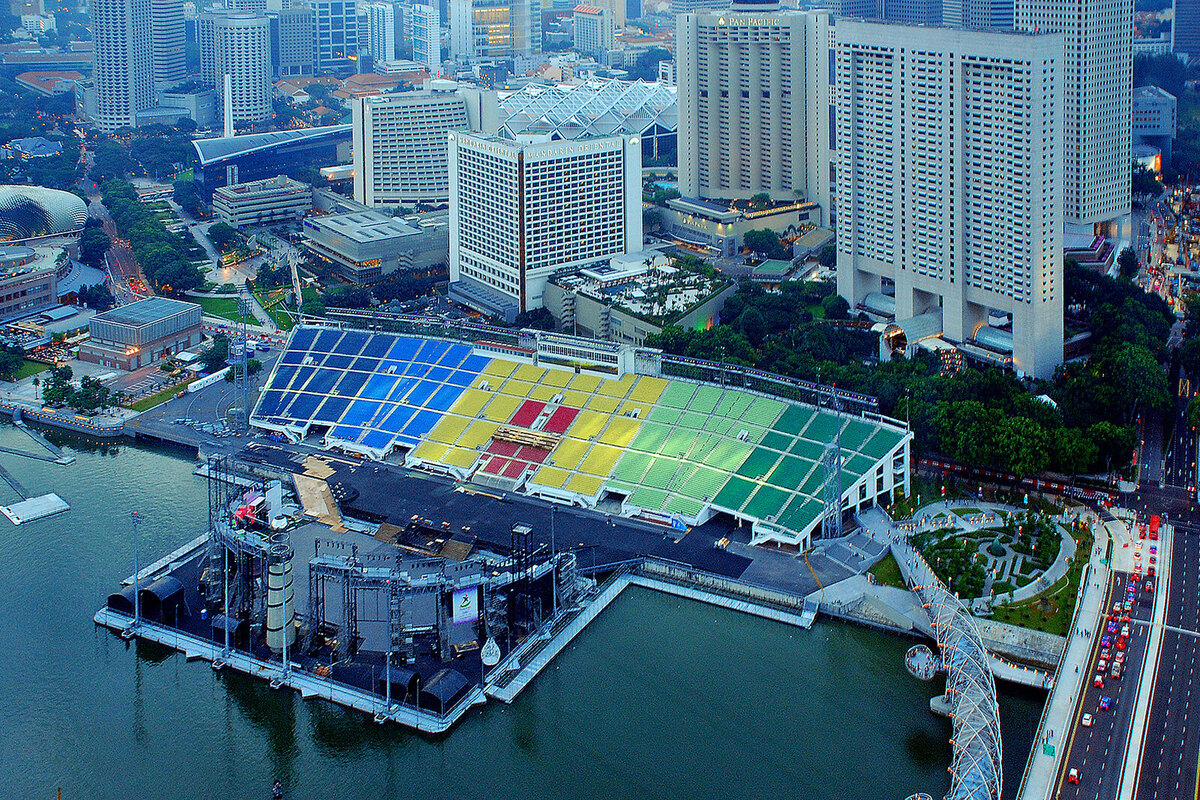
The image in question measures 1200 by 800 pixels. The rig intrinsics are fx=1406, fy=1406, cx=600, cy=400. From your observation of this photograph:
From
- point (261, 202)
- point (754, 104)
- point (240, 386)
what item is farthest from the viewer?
point (261, 202)

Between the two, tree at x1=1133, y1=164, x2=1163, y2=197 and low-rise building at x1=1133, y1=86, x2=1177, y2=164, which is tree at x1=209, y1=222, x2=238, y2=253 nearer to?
tree at x1=1133, y1=164, x2=1163, y2=197

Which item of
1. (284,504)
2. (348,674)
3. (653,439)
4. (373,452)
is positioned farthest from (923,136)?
(348,674)

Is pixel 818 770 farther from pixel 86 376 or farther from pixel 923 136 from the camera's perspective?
pixel 86 376

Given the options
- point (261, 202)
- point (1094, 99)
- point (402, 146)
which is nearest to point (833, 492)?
point (1094, 99)

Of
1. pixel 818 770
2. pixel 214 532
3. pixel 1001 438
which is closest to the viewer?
pixel 818 770

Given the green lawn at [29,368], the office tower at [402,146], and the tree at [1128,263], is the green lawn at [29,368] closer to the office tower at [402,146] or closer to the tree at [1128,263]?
the office tower at [402,146]

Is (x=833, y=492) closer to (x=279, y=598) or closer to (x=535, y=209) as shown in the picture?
→ (x=279, y=598)

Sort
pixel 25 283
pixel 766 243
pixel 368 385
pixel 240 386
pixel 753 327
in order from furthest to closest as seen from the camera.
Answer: pixel 766 243, pixel 25 283, pixel 753 327, pixel 240 386, pixel 368 385

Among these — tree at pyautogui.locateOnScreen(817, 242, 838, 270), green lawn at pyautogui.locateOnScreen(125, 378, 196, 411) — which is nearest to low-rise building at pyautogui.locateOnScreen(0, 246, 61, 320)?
green lawn at pyautogui.locateOnScreen(125, 378, 196, 411)
